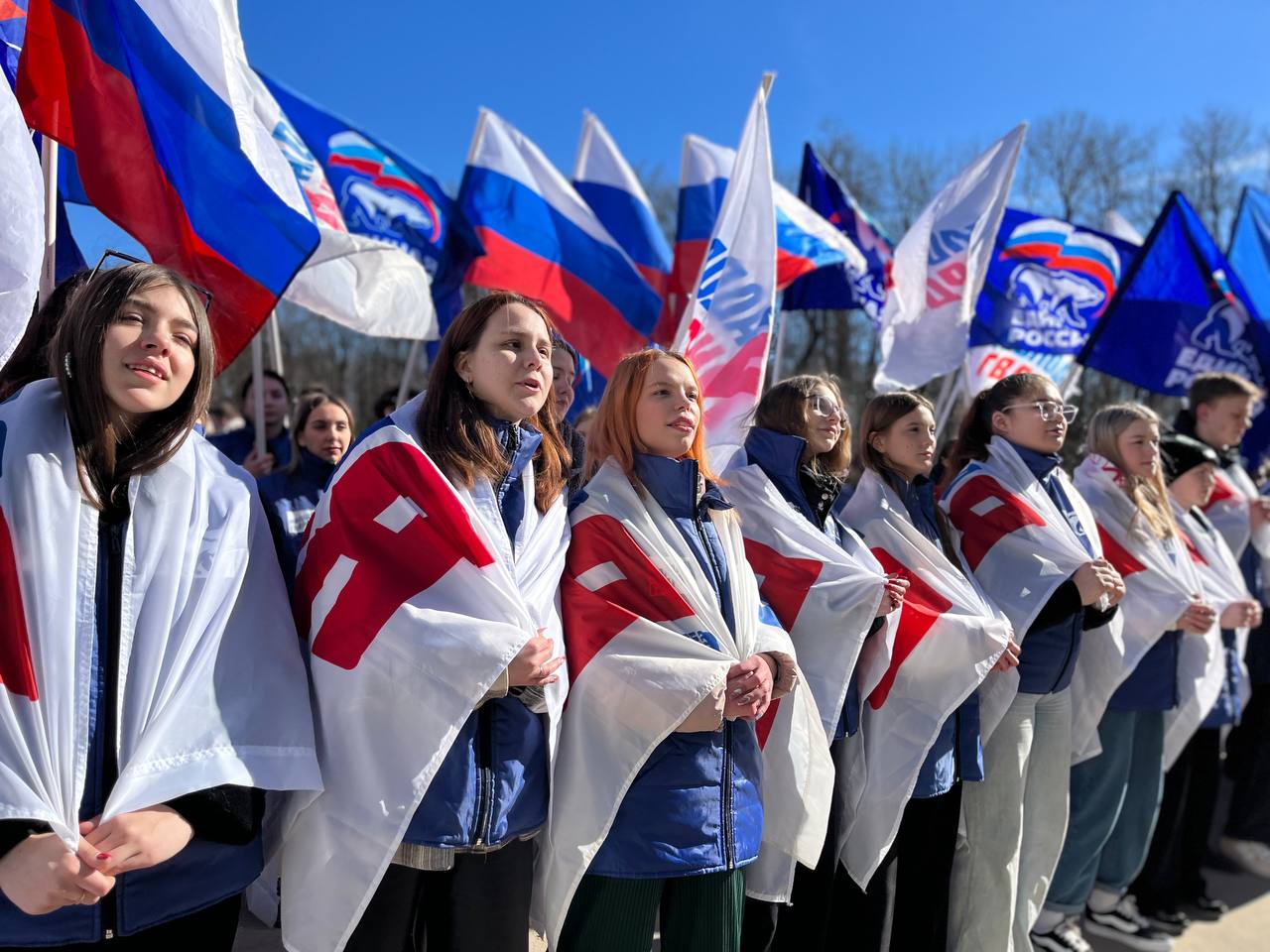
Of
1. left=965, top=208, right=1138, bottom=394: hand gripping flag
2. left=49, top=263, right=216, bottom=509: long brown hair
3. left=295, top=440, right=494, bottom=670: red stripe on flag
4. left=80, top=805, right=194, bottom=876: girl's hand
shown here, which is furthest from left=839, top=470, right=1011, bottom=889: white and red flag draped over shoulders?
left=965, top=208, right=1138, bottom=394: hand gripping flag

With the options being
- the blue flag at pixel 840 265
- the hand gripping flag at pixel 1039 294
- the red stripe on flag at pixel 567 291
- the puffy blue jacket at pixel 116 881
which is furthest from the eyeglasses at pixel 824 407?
the hand gripping flag at pixel 1039 294

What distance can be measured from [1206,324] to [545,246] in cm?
416

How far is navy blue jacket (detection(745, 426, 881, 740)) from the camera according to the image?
3.05 metres

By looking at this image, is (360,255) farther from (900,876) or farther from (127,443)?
(900,876)

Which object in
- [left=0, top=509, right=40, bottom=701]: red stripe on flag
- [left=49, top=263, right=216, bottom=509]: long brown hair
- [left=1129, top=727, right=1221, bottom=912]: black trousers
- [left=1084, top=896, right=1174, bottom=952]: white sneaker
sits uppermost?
[left=49, top=263, right=216, bottom=509]: long brown hair

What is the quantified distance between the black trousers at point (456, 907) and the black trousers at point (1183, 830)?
3259mm

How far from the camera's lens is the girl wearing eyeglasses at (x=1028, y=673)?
332cm

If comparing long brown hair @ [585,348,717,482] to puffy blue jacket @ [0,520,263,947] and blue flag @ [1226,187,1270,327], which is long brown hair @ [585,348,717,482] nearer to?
puffy blue jacket @ [0,520,263,947]

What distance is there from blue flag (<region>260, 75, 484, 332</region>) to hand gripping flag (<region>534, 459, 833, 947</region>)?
163 inches

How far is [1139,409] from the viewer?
3.96 metres

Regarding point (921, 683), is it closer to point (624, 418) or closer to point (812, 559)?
point (812, 559)

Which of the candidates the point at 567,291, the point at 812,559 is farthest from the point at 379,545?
the point at 567,291

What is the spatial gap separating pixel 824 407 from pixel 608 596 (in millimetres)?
1159

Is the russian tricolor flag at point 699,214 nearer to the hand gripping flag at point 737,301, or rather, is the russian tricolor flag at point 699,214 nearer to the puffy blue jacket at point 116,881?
the hand gripping flag at point 737,301
